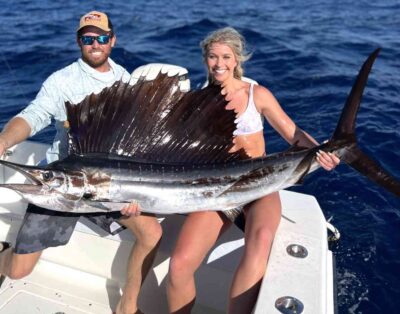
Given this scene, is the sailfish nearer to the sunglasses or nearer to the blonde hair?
the blonde hair

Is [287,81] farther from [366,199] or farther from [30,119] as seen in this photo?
[30,119]

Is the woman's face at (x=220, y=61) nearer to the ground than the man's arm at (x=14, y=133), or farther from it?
farther from it

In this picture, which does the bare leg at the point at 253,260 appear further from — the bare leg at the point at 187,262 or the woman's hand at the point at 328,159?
the woman's hand at the point at 328,159

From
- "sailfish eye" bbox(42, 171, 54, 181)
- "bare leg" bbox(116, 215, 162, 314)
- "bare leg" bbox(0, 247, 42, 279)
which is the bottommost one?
"bare leg" bbox(0, 247, 42, 279)

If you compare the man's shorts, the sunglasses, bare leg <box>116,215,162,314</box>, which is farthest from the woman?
the sunglasses

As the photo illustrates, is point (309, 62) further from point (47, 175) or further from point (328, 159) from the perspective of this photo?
point (47, 175)

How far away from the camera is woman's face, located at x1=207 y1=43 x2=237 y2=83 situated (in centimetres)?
246

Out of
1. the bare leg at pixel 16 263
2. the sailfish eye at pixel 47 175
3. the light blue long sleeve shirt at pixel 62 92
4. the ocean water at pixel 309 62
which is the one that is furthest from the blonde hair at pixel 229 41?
the ocean water at pixel 309 62

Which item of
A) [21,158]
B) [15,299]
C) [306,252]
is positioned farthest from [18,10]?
[306,252]

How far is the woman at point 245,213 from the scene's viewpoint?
6.37 feet

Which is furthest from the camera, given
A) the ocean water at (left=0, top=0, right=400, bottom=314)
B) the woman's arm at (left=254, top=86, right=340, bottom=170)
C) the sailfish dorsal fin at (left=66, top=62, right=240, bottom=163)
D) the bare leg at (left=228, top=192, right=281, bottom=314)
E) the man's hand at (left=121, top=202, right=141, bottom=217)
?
the ocean water at (left=0, top=0, right=400, bottom=314)

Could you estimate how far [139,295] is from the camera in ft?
8.07

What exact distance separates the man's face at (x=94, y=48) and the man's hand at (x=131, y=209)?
3.09ft

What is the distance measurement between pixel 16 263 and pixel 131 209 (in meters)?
0.79
